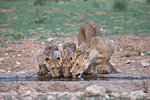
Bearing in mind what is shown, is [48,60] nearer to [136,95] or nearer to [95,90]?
[95,90]

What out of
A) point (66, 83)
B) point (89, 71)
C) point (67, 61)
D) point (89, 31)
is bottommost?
point (89, 71)

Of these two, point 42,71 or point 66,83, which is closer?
point 66,83

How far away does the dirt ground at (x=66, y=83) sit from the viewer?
734 centimetres

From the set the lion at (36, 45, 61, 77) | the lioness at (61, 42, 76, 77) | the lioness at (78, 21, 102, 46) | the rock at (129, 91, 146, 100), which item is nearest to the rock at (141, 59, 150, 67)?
the lioness at (78, 21, 102, 46)

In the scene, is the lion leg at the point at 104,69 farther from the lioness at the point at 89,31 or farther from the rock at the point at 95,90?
the rock at the point at 95,90

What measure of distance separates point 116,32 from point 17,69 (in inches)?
283

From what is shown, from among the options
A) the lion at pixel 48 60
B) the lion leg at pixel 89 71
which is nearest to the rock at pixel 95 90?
the lion at pixel 48 60

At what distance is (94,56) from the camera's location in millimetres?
8273

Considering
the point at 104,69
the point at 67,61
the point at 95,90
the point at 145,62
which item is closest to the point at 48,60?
the point at 67,61

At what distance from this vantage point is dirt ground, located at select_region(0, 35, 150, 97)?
7.34m

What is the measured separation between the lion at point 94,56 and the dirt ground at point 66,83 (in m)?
0.59

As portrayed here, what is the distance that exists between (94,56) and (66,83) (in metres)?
1.26

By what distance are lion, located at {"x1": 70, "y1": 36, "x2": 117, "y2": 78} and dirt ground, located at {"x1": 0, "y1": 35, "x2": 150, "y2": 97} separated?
23.1 inches

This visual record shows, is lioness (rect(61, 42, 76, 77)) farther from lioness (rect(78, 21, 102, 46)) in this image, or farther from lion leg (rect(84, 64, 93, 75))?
lioness (rect(78, 21, 102, 46))
